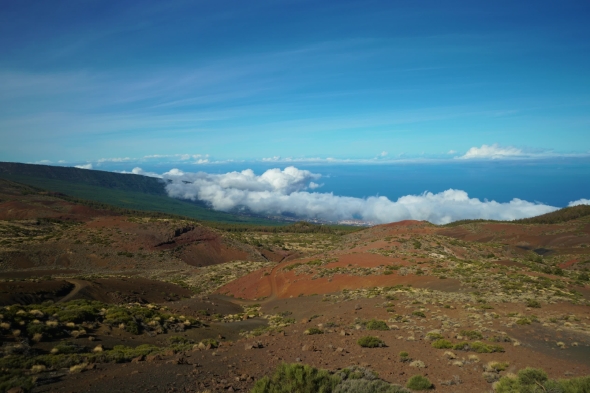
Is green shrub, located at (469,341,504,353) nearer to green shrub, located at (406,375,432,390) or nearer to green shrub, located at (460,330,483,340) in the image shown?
green shrub, located at (460,330,483,340)

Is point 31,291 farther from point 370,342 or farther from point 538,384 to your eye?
point 538,384

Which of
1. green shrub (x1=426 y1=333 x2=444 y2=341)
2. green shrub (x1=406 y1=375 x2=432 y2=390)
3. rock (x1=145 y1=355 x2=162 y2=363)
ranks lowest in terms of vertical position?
rock (x1=145 y1=355 x2=162 y2=363)

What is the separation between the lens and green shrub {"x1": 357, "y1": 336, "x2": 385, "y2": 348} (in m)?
12.4

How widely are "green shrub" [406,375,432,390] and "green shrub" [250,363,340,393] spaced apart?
247 cm

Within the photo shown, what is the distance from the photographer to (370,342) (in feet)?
40.9

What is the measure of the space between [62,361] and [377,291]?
1832cm

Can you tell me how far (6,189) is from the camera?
393 feet

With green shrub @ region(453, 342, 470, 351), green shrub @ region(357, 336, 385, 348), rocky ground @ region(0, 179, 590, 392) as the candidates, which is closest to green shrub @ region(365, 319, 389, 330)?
rocky ground @ region(0, 179, 590, 392)

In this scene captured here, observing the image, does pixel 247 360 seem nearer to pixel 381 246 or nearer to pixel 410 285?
pixel 410 285

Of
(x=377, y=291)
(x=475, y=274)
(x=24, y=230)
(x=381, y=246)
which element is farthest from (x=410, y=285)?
(x=24, y=230)

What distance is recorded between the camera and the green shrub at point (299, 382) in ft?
24.1

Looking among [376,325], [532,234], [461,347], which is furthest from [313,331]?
[532,234]

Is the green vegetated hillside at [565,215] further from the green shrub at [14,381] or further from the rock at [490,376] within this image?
the green shrub at [14,381]

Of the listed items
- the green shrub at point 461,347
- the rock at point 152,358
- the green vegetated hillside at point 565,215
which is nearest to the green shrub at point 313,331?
the green shrub at point 461,347
